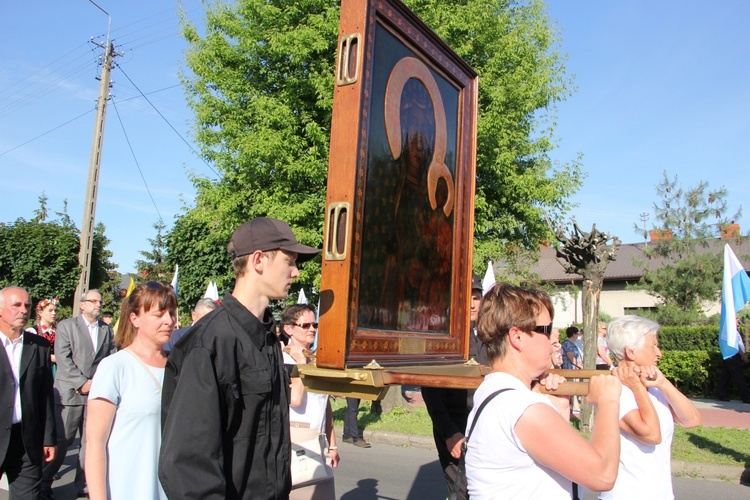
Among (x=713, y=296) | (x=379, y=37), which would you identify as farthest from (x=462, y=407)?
(x=713, y=296)

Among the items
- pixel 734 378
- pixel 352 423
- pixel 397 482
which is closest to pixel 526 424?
pixel 397 482

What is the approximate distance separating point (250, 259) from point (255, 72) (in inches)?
512

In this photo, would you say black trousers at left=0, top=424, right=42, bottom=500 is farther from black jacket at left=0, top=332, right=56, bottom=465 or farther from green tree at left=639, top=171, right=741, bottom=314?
green tree at left=639, top=171, right=741, bottom=314

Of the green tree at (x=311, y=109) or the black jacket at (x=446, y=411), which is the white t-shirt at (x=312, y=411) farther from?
the green tree at (x=311, y=109)

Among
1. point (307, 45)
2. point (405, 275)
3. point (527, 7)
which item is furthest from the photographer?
point (527, 7)

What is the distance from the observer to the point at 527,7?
1542 cm

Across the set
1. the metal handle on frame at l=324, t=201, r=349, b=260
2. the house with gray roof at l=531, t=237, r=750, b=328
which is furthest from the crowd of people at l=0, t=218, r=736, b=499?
the house with gray roof at l=531, t=237, r=750, b=328

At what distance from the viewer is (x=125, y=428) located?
9.15 ft

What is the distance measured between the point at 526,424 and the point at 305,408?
2008mm

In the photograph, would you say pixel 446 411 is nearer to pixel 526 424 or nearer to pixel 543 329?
pixel 543 329

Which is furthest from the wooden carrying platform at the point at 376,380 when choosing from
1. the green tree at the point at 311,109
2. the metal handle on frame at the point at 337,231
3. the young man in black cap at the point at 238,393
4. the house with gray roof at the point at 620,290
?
the house with gray roof at the point at 620,290

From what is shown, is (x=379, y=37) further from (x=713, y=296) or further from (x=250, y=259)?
(x=713, y=296)

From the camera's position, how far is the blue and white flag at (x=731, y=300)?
28.4 feet

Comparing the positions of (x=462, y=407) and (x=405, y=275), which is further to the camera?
(x=462, y=407)
